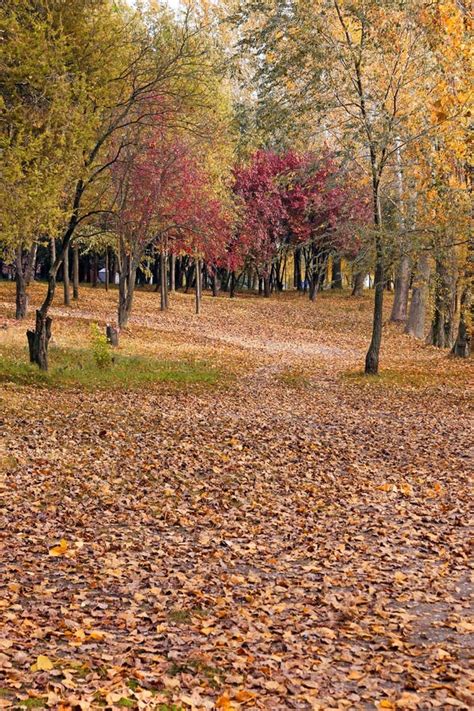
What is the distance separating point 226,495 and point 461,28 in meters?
11.7

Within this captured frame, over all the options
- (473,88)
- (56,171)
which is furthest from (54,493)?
(473,88)

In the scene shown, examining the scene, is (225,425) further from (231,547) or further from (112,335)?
(112,335)

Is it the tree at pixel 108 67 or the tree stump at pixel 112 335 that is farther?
the tree stump at pixel 112 335

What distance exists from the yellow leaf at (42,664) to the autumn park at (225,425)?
0.03m

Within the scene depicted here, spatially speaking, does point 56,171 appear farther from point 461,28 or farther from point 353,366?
point 353,366

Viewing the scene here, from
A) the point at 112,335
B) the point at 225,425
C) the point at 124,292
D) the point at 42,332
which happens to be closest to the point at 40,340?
the point at 42,332

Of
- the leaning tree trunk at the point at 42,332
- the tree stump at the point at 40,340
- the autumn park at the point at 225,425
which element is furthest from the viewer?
the tree stump at the point at 40,340

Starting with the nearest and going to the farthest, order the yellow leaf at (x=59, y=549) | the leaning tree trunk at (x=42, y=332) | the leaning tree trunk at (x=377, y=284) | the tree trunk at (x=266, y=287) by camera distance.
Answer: the yellow leaf at (x=59, y=549) < the leaning tree trunk at (x=42, y=332) < the leaning tree trunk at (x=377, y=284) < the tree trunk at (x=266, y=287)

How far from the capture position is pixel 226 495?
1184 centimetres

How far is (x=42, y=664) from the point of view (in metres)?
5.92

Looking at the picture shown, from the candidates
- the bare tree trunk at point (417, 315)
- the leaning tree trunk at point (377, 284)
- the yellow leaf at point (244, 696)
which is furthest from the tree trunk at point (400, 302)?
the yellow leaf at point (244, 696)

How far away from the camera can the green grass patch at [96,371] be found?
1962cm

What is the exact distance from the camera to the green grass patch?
19625 millimetres

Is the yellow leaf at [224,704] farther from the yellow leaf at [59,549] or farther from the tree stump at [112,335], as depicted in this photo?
the tree stump at [112,335]
